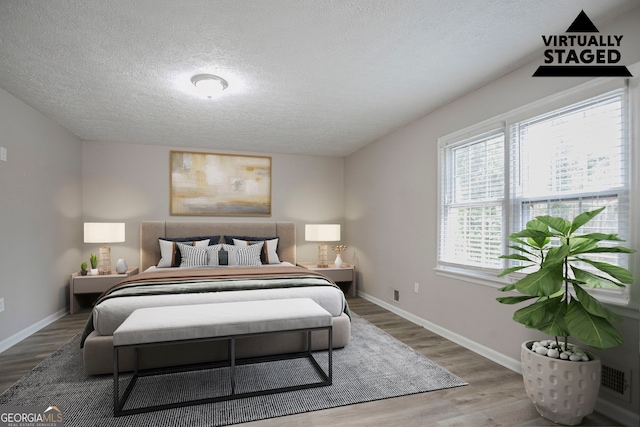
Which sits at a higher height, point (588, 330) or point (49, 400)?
point (588, 330)

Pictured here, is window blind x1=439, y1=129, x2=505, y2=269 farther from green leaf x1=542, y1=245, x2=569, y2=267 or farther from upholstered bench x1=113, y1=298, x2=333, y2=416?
upholstered bench x1=113, y1=298, x2=333, y2=416

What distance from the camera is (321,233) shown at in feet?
17.7

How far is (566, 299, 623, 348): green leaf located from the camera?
1.73 metres

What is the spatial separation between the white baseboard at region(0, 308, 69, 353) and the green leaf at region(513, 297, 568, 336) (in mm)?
4257

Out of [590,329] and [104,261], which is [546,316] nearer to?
[590,329]

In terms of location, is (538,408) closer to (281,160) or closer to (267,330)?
(267,330)

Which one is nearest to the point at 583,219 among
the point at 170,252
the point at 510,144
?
the point at 510,144

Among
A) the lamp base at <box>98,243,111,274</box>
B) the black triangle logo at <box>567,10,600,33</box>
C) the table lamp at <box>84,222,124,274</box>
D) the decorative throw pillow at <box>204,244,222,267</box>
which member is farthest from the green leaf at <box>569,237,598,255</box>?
the lamp base at <box>98,243,111,274</box>

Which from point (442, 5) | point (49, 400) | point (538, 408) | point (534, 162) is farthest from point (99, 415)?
point (534, 162)

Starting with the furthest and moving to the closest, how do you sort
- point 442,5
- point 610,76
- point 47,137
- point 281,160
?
point 281,160
point 47,137
point 610,76
point 442,5

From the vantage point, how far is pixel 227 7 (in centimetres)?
196

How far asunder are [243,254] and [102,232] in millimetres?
1859

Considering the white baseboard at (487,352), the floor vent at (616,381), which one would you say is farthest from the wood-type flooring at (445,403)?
the floor vent at (616,381)

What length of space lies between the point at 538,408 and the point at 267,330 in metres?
1.76
